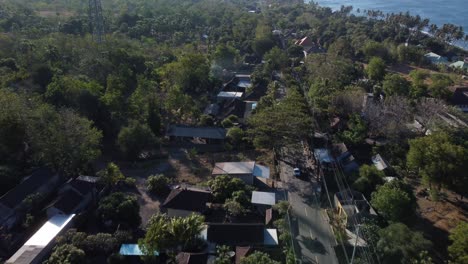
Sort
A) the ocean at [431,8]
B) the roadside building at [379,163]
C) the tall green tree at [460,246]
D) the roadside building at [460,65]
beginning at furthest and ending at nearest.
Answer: the ocean at [431,8] < the roadside building at [460,65] < the roadside building at [379,163] < the tall green tree at [460,246]

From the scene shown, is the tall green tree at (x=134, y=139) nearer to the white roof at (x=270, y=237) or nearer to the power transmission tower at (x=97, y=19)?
the white roof at (x=270, y=237)

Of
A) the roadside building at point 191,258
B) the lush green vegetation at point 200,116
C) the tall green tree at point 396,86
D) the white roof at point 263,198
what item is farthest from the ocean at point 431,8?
the roadside building at point 191,258

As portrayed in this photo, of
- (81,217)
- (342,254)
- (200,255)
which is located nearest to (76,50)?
(81,217)

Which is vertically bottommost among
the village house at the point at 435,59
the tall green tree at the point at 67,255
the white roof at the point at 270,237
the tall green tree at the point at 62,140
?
the village house at the point at 435,59

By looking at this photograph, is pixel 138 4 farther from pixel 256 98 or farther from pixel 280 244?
pixel 280 244

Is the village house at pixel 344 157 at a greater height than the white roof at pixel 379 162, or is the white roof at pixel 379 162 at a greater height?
the village house at pixel 344 157
